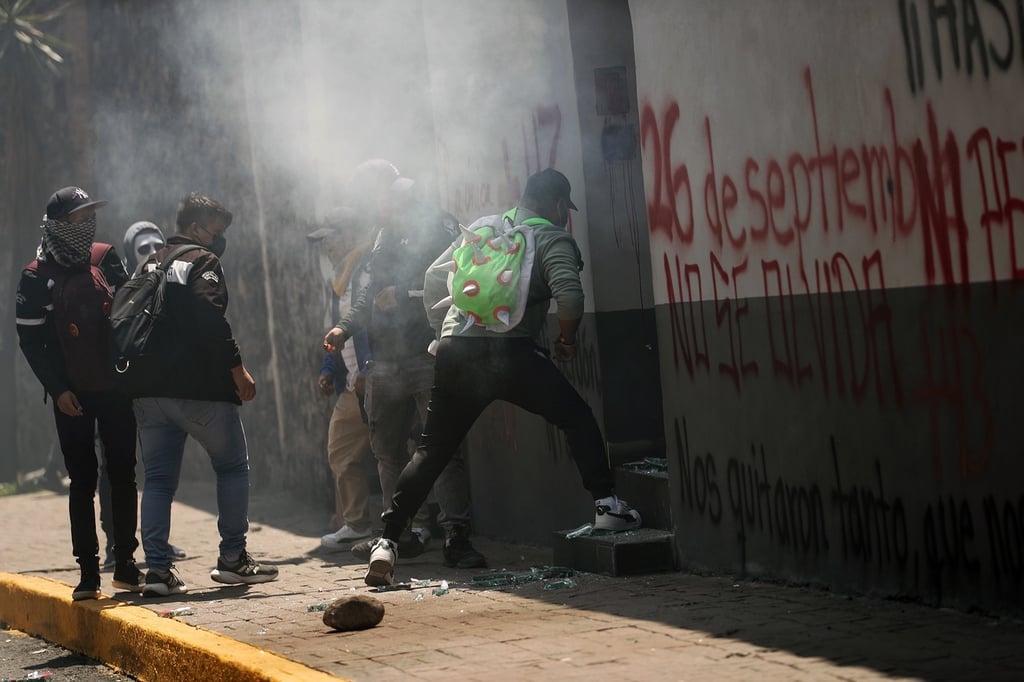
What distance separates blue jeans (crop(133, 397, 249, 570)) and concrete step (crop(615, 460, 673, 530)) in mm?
1775

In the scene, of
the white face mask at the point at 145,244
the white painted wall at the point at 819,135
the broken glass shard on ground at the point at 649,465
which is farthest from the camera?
the white face mask at the point at 145,244

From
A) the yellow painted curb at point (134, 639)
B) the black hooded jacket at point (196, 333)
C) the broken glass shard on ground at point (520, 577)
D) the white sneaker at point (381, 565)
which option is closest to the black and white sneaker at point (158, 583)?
the yellow painted curb at point (134, 639)

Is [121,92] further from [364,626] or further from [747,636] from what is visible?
[747,636]

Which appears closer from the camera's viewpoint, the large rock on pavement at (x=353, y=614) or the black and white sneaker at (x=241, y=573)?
the large rock on pavement at (x=353, y=614)

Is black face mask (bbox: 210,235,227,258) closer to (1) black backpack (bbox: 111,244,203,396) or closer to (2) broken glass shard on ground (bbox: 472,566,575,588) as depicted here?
(1) black backpack (bbox: 111,244,203,396)

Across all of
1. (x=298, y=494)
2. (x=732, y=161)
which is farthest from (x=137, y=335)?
(x=298, y=494)

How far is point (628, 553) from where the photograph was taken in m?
6.85

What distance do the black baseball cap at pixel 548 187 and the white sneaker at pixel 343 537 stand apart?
2.60 metres

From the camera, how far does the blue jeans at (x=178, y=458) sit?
7.35 m

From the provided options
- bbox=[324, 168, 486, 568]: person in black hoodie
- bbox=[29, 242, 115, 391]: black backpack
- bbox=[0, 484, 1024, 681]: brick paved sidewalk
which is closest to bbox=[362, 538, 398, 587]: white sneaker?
bbox=[0, 484, 1024, 681]: brick paved sidewalk

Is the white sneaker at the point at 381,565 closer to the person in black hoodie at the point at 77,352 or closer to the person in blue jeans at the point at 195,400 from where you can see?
the person in blue jeans at the point at 195,400

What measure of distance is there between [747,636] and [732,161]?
6.59 feet

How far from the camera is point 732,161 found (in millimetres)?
6355

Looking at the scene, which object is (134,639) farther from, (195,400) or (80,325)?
(80,325)
